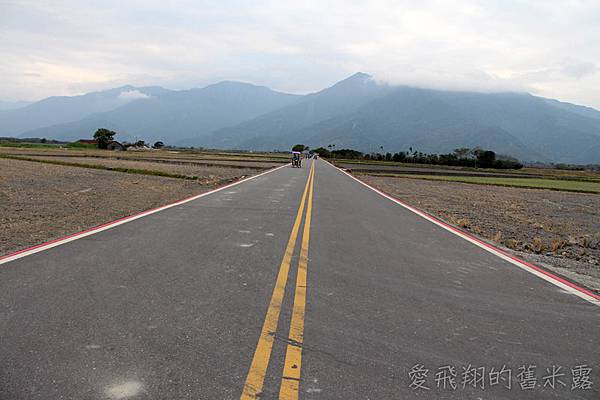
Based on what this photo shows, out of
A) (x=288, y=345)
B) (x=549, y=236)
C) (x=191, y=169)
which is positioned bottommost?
(x=549, y=236)

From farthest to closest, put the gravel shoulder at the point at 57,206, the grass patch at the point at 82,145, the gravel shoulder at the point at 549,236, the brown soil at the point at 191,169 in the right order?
the grass patch at the point at 82,145 → the brown soil at the point at 191,169 → the gravel shoulder at the point at 57,206 → the gravel shoulder at the point at 549,236

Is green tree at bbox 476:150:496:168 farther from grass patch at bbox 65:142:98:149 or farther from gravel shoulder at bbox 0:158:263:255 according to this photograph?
grass patch at bbox 65:142:98:149

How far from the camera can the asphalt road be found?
10.1 feet

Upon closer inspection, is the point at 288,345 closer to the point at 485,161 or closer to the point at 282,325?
the point at 282,325

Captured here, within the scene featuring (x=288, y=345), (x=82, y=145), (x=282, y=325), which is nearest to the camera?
(x=288, y=345)

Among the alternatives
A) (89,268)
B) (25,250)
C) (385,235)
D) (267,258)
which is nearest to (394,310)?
(267,258)

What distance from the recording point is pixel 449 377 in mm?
3281

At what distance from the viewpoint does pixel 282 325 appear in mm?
4047

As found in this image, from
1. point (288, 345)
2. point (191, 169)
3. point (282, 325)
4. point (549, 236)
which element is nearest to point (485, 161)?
point (191, 169)

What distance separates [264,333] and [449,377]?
165cm

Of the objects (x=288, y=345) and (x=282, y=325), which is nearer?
(x=288, y=345)

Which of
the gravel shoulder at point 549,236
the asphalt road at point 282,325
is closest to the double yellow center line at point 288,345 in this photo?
the asphalt road at point 282,325

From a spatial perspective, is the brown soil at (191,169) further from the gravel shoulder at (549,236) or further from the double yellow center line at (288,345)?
the double yellow center line at (288,345)

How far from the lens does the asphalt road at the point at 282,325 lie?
10.1 feet
